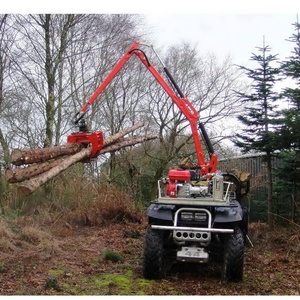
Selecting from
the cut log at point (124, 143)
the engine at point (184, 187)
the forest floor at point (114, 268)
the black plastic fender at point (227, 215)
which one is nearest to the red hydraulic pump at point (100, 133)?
the cut log at point (124, 143)

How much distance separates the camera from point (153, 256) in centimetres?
702

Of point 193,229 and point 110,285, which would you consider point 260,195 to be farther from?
point 110,285

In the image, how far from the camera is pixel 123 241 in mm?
11141

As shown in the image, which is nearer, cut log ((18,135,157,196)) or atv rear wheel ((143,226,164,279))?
atv rear wheel ((143,226,164,279))

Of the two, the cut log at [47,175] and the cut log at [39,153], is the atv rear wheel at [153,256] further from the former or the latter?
the cut log at [39,153]

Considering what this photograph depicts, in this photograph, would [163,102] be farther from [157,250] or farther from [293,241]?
[157,250]

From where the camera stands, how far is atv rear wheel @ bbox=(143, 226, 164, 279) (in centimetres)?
702

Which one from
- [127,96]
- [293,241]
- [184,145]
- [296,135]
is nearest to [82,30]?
[127,96]

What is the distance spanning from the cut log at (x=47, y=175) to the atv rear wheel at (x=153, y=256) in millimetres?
2280

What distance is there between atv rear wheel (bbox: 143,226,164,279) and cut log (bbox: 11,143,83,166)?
9.68 ft

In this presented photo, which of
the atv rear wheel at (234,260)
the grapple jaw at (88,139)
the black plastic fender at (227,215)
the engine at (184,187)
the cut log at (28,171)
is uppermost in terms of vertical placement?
the grapple jaw at (88,139)

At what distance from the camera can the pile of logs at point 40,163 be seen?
741 cm

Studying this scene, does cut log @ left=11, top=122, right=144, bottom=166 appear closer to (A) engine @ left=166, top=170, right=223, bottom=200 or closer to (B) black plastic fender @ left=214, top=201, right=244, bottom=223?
(A) engine @ left=166, top=170, right=223, bottom=200

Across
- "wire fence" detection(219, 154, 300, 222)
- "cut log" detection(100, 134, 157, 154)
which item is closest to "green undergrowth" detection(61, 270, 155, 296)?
"cut log" detection(100, 134, 157, 154)
